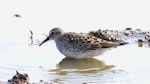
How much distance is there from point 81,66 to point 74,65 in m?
0.17

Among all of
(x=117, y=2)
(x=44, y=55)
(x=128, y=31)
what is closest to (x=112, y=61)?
(x=44, y=55)

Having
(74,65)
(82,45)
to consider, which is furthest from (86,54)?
(74,65)

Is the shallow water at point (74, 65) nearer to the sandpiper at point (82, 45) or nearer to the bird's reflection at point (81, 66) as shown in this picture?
the bird's reflection at point (81, 66)

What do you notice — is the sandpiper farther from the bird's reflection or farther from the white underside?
the bird's reflection

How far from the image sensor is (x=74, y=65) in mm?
10117

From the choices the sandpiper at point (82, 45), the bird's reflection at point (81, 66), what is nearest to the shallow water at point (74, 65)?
the bird's reflection at point (81, 66)

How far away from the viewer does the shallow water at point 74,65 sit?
8.91 meters

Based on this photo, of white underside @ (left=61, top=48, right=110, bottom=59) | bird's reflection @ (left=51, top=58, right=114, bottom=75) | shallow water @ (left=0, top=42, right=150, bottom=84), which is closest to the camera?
shallow water @ (left=0, top=42, right=150, bottom=84)

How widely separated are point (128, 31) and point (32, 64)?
3139 mm

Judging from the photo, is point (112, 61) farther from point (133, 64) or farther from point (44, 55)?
point (44, 55)

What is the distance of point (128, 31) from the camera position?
479 inches

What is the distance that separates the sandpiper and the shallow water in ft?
0.40

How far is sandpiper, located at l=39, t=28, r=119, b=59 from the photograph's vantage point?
10.6 meters

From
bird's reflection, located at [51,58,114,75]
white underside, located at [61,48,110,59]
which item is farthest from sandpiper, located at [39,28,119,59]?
bird's reflection, located at [51,58,114,75]
